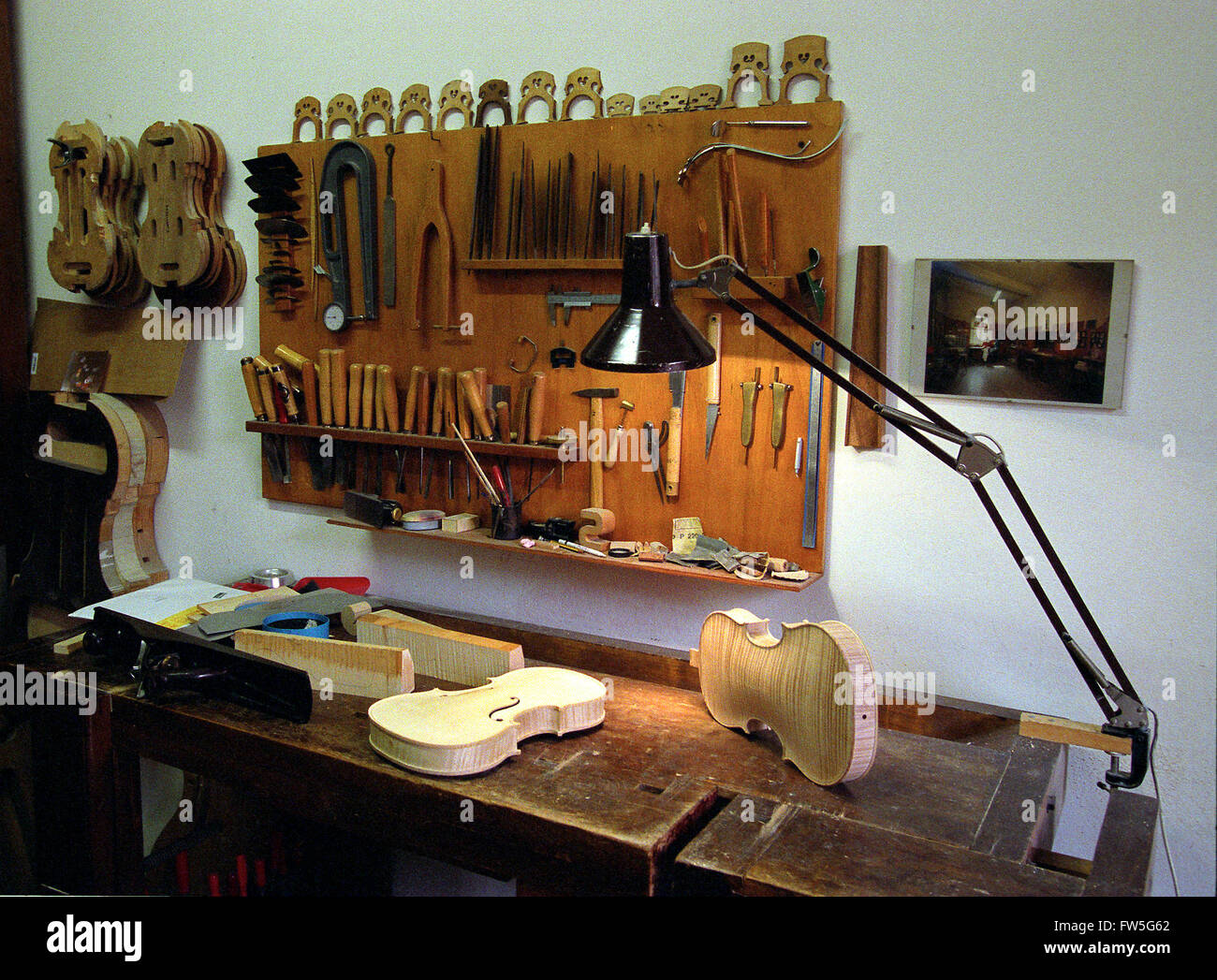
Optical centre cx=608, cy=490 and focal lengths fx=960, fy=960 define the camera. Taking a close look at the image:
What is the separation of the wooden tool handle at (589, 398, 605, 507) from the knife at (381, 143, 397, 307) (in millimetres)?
853

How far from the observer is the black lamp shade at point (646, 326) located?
1834 millimetres

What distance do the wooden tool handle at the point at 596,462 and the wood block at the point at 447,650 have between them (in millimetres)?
594

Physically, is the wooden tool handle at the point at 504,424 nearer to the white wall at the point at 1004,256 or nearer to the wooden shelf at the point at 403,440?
the wooden shelf at the point at 403,440

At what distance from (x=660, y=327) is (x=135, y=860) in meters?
2.10

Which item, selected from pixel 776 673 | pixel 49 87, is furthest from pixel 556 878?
pixel 49 87

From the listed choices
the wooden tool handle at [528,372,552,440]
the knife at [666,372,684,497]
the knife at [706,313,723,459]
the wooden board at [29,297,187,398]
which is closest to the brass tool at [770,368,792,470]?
the knife at [706,313,723,459]

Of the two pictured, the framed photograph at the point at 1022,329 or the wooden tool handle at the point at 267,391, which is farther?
the wooden tool handle at the point at 267,391

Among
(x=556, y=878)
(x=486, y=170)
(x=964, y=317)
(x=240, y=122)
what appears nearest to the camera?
(x=556, y=878)

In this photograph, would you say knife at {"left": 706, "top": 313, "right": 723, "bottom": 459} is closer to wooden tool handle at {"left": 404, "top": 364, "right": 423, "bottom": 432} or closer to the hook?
the hook

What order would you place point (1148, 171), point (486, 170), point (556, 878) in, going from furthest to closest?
point (486, 170), point (1148, 171), point (556, 878)

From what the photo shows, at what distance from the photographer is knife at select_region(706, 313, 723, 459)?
8.85 feet

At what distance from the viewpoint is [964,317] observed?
2.43 meters

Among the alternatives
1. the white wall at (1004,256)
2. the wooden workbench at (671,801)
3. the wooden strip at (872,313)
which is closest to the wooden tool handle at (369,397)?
the white wall at (1004,256)

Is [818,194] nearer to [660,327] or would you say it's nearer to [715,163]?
[715,163]
